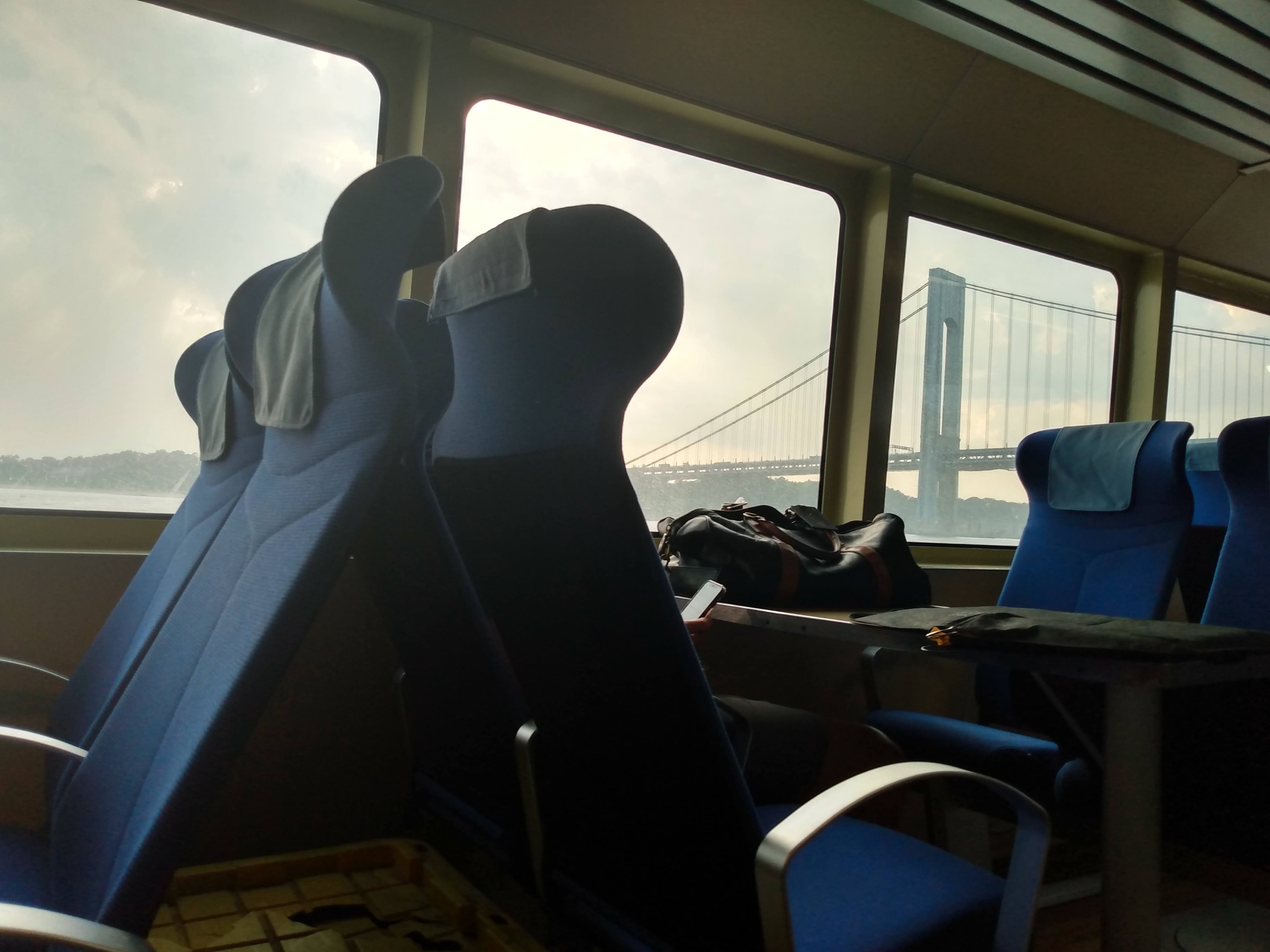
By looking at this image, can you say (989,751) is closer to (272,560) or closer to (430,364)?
(430,364)

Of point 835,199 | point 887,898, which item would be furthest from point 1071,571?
point 887,898

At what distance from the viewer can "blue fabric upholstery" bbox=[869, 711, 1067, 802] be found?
161cm

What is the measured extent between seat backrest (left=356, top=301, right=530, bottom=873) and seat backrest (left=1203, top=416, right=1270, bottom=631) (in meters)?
1.62

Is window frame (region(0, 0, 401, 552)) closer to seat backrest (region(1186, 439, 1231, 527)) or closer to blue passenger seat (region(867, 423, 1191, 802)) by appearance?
blue passenger seat (region(867, 423, 1191, 802))

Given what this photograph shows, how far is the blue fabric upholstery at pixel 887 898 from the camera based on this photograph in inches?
34.2

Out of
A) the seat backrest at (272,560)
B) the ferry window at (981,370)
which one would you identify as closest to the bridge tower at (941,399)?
the ferry window at (981,370)

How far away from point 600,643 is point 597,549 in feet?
0.33

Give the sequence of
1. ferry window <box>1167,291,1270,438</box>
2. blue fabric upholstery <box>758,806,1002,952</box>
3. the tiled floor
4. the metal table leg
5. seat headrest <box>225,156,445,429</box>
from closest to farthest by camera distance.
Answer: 1. seat headrest <box>225,156,445,429</box>
2. blue fabric upholstery <box>758,806,1002,952</box>
3. the metal table leg
4. the tiled floor
5. ferry window <box>1167,291,1270,438</box>

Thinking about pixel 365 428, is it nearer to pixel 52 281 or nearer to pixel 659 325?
pixel 659 325

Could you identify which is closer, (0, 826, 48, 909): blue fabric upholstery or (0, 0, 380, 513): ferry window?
(0, 826, 48, 909): blue fabric upholstery

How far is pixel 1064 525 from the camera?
228cm

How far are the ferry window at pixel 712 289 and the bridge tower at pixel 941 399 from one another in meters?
0.41

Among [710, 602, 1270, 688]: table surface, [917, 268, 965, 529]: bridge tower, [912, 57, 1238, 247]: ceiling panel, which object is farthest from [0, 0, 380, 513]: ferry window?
[917, 268, 965, 529]: bridge tower

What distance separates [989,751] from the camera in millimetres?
1614
